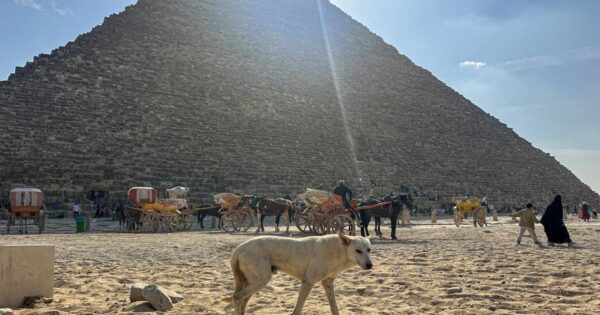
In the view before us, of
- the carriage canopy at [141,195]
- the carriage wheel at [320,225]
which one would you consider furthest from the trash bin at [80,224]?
the carriage wheel at [320,225]

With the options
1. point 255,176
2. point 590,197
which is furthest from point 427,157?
point 590,197

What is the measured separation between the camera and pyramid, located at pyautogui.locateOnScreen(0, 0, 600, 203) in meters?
20.5

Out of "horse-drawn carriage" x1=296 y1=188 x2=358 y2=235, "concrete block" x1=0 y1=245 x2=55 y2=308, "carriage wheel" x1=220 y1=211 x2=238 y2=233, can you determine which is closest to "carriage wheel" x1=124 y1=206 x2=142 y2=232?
"carriage wheel" x1=220 y1=211 x2=238 y2=233

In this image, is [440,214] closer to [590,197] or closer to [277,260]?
[590,197]

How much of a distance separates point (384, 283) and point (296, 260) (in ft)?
5.37

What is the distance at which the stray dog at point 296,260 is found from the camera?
3311 millimetres

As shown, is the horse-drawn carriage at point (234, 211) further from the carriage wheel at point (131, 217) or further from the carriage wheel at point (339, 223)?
the carriage wheel at point (339, 223)

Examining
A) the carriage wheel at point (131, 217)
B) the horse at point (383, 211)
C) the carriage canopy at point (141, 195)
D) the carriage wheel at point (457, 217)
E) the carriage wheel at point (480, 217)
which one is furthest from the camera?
the carriage wheel at point (480, 217)

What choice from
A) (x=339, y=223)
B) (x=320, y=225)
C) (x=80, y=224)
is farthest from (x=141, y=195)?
(x=339, y=223)

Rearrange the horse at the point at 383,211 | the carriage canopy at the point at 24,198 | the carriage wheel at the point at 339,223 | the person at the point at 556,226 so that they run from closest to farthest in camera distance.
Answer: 1. the person at the point at 556,226
2. the carriage wheel at the point at 339,223
3. the horse at the point at 383,211
4. the carriage canopy at the point at 24,198

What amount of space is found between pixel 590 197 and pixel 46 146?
128 ft

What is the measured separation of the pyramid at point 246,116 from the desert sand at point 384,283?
46.7 feet

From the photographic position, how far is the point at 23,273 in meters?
3.94

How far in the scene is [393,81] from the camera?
Result: 4162 centimetres
